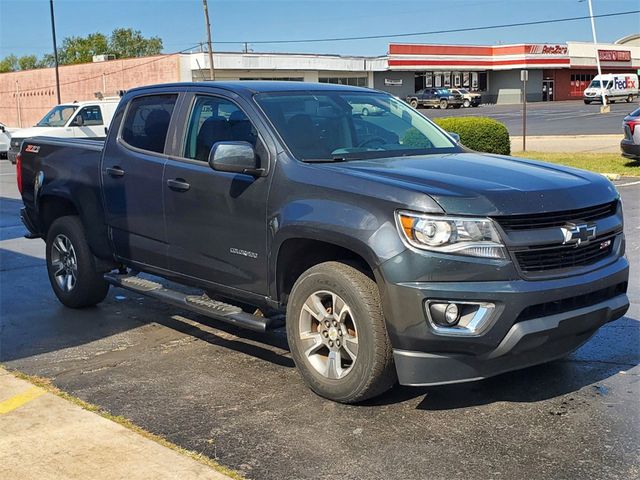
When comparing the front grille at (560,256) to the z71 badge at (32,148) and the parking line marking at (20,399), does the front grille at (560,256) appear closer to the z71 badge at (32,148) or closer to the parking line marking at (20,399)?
the parking line marking at (20,399)

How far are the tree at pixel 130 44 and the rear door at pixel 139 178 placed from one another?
395 feet

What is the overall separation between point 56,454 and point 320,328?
1630mm

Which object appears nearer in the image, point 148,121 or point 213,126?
point 213,126

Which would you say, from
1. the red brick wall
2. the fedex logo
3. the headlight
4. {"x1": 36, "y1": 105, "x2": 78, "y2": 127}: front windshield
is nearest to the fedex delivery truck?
the fedex logo

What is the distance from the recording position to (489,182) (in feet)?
14.4

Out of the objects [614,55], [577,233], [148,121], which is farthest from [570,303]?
[614,55]

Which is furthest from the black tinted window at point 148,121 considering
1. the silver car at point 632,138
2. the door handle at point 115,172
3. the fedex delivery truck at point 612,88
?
the fedex delivery truck at point 612,88

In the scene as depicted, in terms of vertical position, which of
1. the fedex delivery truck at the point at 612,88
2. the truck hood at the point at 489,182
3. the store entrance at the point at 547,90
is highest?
the store entrance at the point at 547,90

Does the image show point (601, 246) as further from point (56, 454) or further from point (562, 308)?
point (56, 454)

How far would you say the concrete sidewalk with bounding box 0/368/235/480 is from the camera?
3.81 meters

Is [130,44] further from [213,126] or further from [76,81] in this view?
[213,126]

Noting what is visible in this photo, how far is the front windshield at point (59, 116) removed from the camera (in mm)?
24969

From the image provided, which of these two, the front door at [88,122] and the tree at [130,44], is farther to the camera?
the tree at [130,44]

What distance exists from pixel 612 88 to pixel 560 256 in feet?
209
